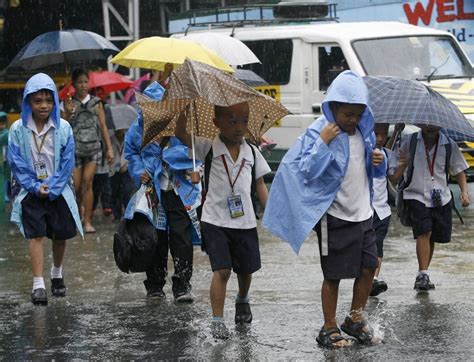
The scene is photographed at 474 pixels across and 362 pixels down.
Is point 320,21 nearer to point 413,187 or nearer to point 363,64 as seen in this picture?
point 363,64

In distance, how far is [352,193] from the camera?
6941 mm

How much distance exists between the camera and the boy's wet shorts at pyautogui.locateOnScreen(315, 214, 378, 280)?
6.91 metres

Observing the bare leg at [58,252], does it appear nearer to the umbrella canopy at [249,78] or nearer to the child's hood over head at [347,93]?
the child's hood over head at [347,93]

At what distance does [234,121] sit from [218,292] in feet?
3.49

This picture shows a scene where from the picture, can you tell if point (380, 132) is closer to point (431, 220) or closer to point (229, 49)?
point (431, 220)

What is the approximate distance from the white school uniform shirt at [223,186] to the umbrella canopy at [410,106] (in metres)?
1.06

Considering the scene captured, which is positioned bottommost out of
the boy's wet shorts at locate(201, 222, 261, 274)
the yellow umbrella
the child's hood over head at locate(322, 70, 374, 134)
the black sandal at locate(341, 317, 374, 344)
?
the black sandal at locate(341, 317, 374, 344)

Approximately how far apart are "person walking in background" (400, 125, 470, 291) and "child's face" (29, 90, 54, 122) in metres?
2.65

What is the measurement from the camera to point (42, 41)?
45.6 feet

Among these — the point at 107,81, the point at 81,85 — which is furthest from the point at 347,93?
the point at 107,81

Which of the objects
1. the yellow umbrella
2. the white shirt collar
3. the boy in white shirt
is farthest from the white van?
the boy in white shirt

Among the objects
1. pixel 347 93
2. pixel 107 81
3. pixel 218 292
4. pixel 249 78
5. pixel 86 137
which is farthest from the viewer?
pixel 107 81

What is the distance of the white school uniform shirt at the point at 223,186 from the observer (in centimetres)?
748

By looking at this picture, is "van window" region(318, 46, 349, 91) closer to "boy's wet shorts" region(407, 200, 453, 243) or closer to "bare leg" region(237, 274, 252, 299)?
"boy's wet shorts" region(407, 200, 453, 243)
